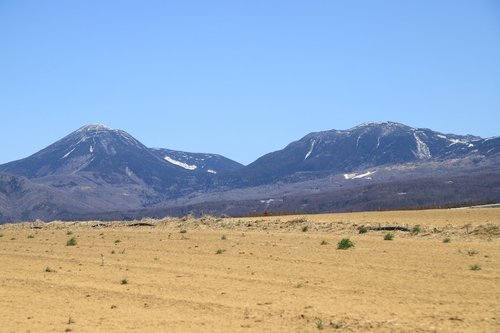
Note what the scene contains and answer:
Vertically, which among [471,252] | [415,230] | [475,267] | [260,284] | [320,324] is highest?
A: [415,230]

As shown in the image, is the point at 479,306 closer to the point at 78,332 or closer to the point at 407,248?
the point at 78,332

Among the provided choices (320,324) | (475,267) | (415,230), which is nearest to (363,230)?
Answer: (415,230)

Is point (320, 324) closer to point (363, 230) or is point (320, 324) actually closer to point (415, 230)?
point (415, 230)

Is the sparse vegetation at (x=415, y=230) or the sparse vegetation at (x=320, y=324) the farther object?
the sparse vegetation at (x=415, y=230)

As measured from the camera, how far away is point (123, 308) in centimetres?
1542

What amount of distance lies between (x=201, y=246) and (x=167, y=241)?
3986 millimetres

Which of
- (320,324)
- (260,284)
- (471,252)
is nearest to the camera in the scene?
(320,324)

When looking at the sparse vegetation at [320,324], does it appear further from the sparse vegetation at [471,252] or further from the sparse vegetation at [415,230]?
the sparse vegetation at [415,230]

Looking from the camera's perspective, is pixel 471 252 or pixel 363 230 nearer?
pixel 471 252

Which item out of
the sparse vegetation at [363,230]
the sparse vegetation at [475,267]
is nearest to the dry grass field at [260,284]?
the sparse vegetation at [475,267]

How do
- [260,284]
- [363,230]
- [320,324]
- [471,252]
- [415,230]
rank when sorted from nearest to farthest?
[320,324]
[260,284]
[471,252]
[415,230]
[363,230]

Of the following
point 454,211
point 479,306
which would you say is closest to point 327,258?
point 479,306

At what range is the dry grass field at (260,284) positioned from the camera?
44.6ft

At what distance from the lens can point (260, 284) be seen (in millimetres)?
18688
